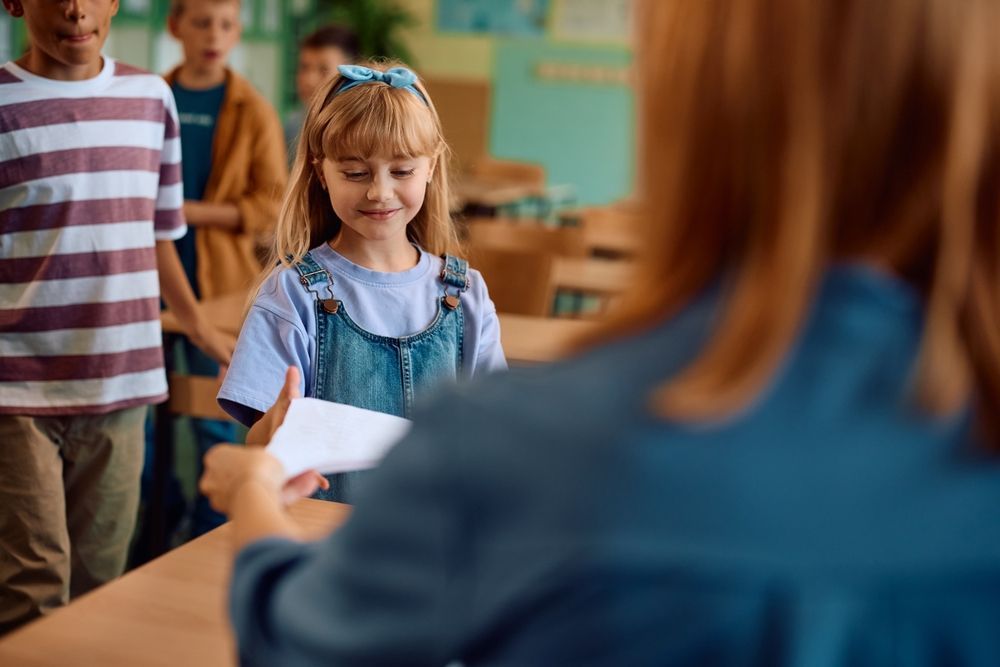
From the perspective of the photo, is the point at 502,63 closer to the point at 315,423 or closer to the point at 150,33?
the point at 150,33

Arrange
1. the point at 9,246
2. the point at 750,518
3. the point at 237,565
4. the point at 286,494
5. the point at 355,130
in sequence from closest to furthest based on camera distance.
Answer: the point at 750,518 < the point at 237,565 < the point at 286,494 < the point at 355,130 < the point at 9,246

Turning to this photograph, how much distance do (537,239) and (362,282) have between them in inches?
110

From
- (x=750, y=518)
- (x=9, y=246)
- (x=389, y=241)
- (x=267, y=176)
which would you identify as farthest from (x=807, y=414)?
(x=267, y=176)

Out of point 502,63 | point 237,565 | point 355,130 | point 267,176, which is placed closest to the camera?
point 237,565

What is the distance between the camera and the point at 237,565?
2.49 ft

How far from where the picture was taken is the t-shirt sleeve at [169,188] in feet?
7.50

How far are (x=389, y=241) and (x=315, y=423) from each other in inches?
26.4

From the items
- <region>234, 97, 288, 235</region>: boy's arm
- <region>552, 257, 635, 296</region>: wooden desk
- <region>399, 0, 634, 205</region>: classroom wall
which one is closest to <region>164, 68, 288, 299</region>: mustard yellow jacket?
<region>234, 97, 288, 235</region>: boy's arm

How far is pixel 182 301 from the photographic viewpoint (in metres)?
2.33

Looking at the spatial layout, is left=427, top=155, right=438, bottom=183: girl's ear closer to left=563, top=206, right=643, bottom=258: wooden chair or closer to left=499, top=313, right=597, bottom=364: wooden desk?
left=499, top=313, right=597, bottom=364: wooden desk

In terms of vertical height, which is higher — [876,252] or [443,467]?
[876,252]

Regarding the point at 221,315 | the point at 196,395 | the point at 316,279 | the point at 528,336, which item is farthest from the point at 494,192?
the point at 316,279

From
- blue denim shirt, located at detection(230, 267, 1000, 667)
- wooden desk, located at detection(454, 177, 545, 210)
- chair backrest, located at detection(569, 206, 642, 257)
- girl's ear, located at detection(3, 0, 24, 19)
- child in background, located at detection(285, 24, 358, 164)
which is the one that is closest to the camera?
blue denim shirt, located at detection(230, 267, 1000, 667)

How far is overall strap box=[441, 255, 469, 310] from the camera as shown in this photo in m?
1.91
